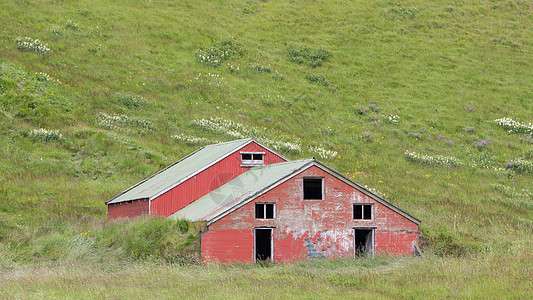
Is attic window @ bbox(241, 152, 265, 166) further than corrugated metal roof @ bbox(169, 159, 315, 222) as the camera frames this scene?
Result: Yes

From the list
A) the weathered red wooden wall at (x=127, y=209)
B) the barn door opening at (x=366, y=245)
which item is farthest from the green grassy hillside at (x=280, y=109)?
the barn door opening at (x=366, y=245)

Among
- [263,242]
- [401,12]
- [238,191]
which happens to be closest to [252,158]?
[238,191]

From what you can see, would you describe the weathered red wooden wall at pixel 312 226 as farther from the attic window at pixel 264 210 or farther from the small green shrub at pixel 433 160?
the small green shrub at pixel 433 160

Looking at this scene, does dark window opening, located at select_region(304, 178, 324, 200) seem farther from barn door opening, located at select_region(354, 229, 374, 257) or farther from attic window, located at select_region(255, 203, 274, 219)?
barn door opening, located at select_region(354, 229, 374, 257)

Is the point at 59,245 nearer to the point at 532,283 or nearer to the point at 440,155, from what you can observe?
the point at 532,283

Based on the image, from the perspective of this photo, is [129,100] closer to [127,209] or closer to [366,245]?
[127,209]

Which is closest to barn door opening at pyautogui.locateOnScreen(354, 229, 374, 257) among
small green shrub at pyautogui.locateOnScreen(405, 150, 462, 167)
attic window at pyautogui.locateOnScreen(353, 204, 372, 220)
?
attic window at pyautogui.locateOnScreen(353, 204, 372, 220)

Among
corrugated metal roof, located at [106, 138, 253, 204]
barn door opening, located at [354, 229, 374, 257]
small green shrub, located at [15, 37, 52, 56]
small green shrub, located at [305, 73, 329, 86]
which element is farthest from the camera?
small green shrub, located at [305, 73, 329, 86]

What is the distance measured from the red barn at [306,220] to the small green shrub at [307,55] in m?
36.7

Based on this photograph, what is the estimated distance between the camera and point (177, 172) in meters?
31.9

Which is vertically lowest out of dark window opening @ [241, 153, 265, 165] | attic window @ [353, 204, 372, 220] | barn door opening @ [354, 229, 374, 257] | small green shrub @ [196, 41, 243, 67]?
barn door opening @ [354, 229, 374, 257]

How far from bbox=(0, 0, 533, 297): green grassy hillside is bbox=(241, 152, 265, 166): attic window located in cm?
800

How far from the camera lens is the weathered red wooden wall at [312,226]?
23641 millimetres

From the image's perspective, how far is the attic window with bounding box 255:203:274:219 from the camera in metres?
24.4
